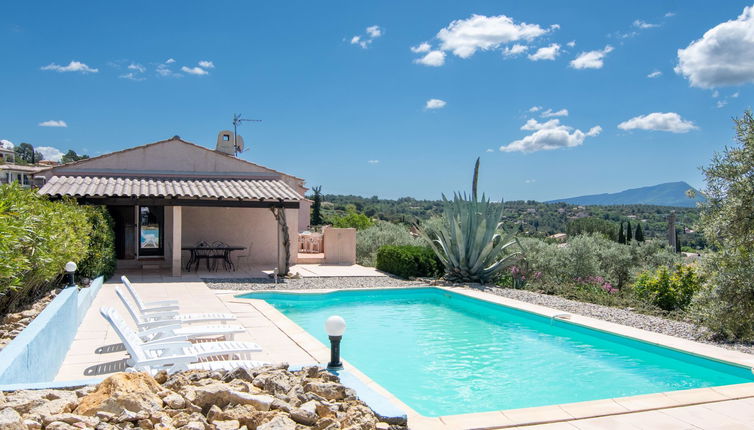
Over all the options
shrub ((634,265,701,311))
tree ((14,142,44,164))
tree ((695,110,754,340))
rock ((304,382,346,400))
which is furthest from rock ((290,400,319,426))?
tree ((14,142,44,164))

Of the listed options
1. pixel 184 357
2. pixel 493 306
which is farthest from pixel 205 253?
pixel 184 357

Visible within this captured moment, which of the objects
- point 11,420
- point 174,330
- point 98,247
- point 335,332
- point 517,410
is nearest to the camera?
point 11,420

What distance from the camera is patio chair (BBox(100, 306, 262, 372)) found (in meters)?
5.26

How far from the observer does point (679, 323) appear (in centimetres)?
961

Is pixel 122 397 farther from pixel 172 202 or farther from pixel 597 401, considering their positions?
pixel 172 202

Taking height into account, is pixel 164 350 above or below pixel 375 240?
below

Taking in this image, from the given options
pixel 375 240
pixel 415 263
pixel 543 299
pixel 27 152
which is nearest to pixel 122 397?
pixel 543 299

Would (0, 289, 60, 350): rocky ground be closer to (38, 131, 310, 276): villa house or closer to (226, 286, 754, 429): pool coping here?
(226, 286, 754, 429): pool coping

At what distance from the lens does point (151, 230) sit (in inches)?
707

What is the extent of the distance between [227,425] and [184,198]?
12.5 meters

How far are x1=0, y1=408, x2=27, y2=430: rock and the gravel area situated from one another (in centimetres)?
869

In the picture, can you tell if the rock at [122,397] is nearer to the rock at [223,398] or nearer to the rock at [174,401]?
the rock at [174,401]

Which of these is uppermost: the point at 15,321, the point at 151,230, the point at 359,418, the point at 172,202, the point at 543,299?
the point at 172,202

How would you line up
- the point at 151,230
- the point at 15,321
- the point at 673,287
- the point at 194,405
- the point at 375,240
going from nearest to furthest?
the point at 194,405, the point at 15,321, the point at 673,287, the point at 151,230, the point at 375,240
